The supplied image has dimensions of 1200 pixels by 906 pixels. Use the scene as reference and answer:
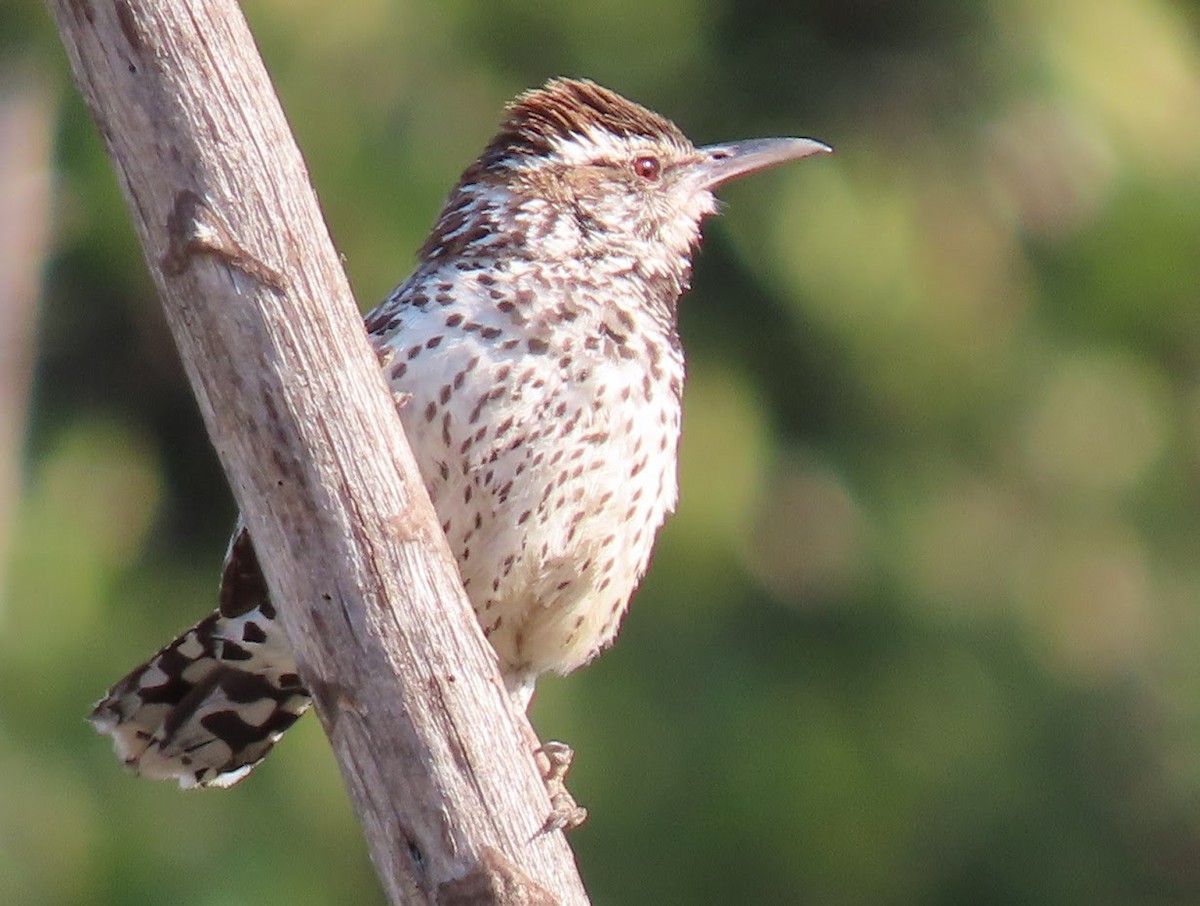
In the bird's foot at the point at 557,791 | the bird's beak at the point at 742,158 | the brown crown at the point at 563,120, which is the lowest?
the bird's foot at the point at 557,791

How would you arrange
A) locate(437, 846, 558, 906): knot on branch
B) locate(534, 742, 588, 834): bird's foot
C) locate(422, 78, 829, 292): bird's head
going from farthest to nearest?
locate(422, 78, 829, 292): bird's head, locate(534, 742, 588, 834): bird's foot, locate(437, 846, 558, 906): knot on branch

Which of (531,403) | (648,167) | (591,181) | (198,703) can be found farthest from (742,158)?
(198,703)

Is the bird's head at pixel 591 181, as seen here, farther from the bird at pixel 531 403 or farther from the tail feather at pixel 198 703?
the tail feather at pixel 198 703

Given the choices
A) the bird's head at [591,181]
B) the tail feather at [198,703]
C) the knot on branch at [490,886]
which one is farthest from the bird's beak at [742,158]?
the knot on branch at [490,886]

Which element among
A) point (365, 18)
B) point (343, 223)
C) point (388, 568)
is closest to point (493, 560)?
point (388, 568)

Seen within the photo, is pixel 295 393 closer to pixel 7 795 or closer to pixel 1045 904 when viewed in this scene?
pixel 7 795

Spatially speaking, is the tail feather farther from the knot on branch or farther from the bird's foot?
the knot on branch

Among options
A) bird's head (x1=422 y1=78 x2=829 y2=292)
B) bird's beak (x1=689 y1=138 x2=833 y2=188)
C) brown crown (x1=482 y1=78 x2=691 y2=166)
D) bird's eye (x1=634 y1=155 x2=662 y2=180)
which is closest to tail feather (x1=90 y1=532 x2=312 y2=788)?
bird's head (x1=422 y1=78 x2=829 y2=292)
